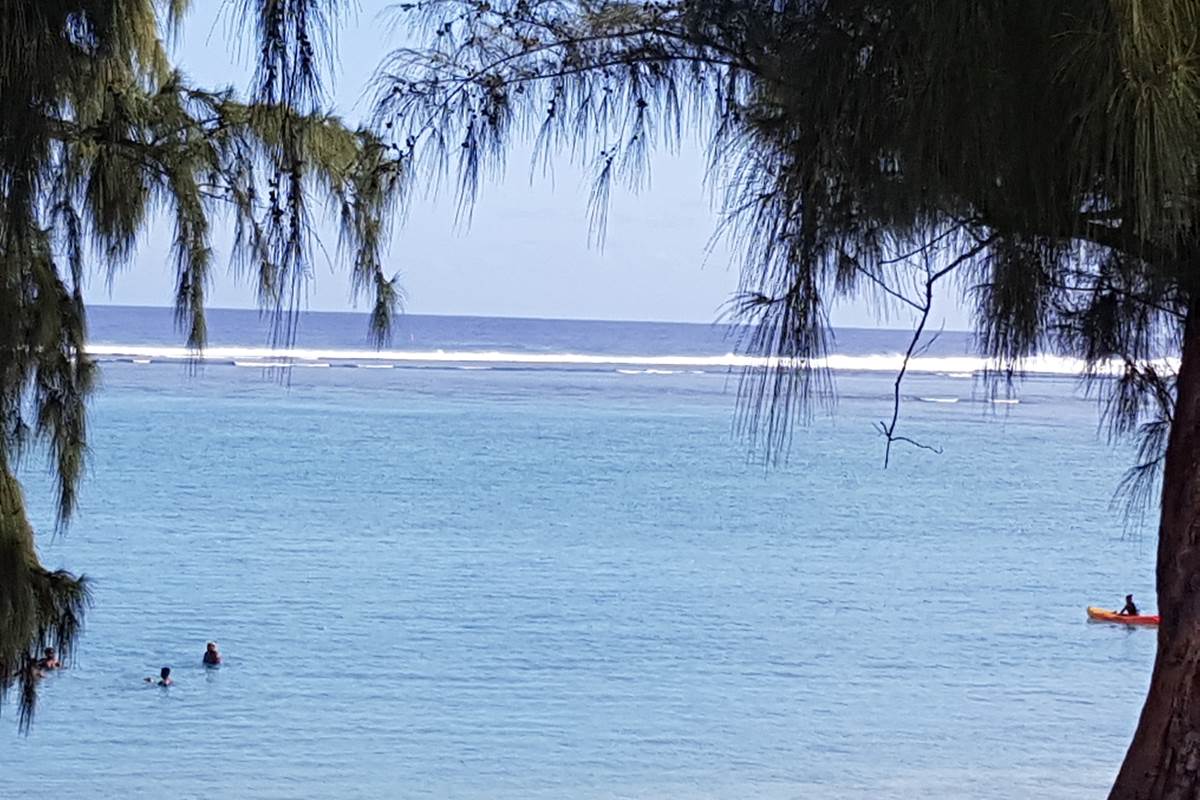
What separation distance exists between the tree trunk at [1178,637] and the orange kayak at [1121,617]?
32.8 feet

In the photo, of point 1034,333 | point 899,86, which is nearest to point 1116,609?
point 1034,333

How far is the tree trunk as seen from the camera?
7.66ft

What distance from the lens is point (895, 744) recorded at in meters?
8.55

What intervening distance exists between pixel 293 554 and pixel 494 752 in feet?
22.0

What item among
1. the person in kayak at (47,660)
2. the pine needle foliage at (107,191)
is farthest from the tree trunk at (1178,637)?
the person in kayak at (47,660)

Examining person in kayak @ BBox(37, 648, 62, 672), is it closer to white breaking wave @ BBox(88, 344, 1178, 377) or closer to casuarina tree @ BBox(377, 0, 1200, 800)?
casuarina tree @ BBox(377, 0, 1200, 800)

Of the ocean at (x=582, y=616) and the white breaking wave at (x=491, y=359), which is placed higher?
the white breaking wave at (x=491, y=359)

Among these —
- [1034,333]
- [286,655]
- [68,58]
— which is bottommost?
[286,655]

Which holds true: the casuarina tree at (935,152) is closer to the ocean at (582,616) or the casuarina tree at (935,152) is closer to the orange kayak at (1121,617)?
the ocean at (582,616)

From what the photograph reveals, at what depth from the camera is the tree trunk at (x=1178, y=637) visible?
92.0 inches

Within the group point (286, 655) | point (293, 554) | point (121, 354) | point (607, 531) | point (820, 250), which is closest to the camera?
point (820, 250)

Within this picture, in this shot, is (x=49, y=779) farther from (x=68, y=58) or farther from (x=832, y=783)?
(x=68, y=58)

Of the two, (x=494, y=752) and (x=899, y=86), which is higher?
(x=899, y=86)

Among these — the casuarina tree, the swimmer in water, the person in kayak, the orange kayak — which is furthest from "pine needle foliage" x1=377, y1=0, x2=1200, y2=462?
the orange kayak
